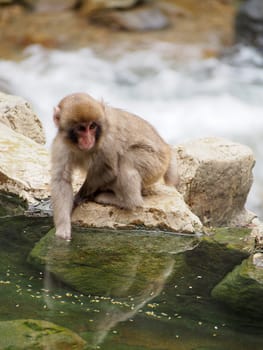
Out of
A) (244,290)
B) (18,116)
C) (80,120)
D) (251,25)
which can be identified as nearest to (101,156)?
(80,120)

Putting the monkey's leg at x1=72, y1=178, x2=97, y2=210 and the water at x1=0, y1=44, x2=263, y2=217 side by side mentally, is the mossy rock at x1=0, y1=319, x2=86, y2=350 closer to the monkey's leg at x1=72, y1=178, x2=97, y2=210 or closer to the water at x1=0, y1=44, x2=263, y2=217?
the monkey's leg at x1=72, y1=178, x2=97, y2=210

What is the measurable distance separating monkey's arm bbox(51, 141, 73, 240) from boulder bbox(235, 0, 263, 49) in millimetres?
11524

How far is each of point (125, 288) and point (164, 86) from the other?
9.79 metres

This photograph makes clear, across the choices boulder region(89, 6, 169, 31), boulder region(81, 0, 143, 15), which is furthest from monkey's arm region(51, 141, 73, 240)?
boulder region(81, 0, 143, 15)

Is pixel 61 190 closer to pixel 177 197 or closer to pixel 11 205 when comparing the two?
pixel 11 205

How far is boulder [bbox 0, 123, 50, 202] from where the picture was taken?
21.1 feet

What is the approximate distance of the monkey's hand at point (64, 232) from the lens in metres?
5.68

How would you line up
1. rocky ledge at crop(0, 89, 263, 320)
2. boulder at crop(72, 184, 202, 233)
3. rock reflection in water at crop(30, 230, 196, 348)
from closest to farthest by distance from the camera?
rock reflection in water at crop(30, 230, 196, 348)
rocky ledge at crop(0, 89, 263, 320)
boulder at crop(72, 184, 202, 233)

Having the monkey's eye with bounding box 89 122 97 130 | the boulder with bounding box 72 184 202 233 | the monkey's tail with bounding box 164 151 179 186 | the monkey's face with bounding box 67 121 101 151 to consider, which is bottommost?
the boulder with bounding box 72 184 202 233

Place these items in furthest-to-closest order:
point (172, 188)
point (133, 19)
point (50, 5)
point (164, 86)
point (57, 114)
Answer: point (50, 5)
point (133, 19)
point (164, 86)
point (172, 188)
point (57, 114)

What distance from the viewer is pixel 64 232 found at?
5695mm

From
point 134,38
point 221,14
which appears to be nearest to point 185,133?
point 134,38

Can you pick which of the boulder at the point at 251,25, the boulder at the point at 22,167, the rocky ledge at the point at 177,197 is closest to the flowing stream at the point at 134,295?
the rocky ledge at the point at 177,197

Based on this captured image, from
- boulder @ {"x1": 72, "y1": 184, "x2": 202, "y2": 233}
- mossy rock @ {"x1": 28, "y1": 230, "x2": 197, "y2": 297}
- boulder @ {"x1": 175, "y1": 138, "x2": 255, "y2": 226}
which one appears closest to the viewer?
mossy rock @ {"x1": 28, "y1": 230, "x2": 197, "y2": 297}
